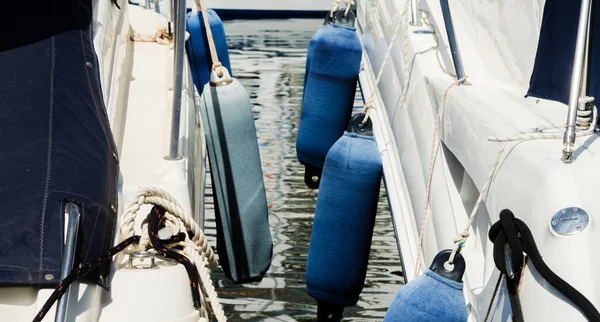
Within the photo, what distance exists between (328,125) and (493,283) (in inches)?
91.2

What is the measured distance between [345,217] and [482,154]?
1087 millimetres

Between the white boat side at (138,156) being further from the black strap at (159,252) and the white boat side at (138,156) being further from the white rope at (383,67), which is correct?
the white rope at (383,67)

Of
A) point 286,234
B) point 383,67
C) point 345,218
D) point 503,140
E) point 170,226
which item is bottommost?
point 286,234

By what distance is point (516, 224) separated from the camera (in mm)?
1780

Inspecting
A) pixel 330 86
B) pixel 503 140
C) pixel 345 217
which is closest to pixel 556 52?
pixel 503 140

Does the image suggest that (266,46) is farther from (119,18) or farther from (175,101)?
(175,101)

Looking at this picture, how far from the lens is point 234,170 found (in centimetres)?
347

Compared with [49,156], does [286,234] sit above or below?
below

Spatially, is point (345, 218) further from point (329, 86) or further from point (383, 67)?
point (329, 86)

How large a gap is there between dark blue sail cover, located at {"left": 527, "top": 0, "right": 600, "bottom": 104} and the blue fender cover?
62.3 inches

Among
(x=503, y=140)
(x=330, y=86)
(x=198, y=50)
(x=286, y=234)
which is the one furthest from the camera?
(x=286, y=234)

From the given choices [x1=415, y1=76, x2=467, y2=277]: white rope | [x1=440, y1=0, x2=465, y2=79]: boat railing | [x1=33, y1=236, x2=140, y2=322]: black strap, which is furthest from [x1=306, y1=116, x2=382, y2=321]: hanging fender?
[x1=33, y1=236, x2=140, y2=322]: black strap

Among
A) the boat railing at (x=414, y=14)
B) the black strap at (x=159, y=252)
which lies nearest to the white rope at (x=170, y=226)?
the black strap at (x=159, y=252)

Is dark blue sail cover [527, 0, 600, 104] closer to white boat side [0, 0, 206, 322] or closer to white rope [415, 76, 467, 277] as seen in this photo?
white rope [415, 76, 467, 277]
